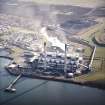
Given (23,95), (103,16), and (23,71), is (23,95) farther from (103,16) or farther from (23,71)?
(103,16)

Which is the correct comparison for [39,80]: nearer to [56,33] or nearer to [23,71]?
[23,71]

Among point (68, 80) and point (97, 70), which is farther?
point (97, 70)

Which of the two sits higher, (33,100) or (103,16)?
(103,16)

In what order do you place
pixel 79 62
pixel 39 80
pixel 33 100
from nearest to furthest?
pixel 33 100
pixel 39 80
pixel 79 62

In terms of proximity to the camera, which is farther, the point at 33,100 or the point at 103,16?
the point at 103,16

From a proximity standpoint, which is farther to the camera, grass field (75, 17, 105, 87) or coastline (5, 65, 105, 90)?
grass field (75, 17, 105, 87)

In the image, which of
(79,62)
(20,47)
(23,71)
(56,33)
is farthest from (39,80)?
(56,33)

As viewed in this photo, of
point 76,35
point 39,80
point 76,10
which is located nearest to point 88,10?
point 76,10

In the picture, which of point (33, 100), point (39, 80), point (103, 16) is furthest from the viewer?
point (103, 16)

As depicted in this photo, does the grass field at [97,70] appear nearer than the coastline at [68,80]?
No
